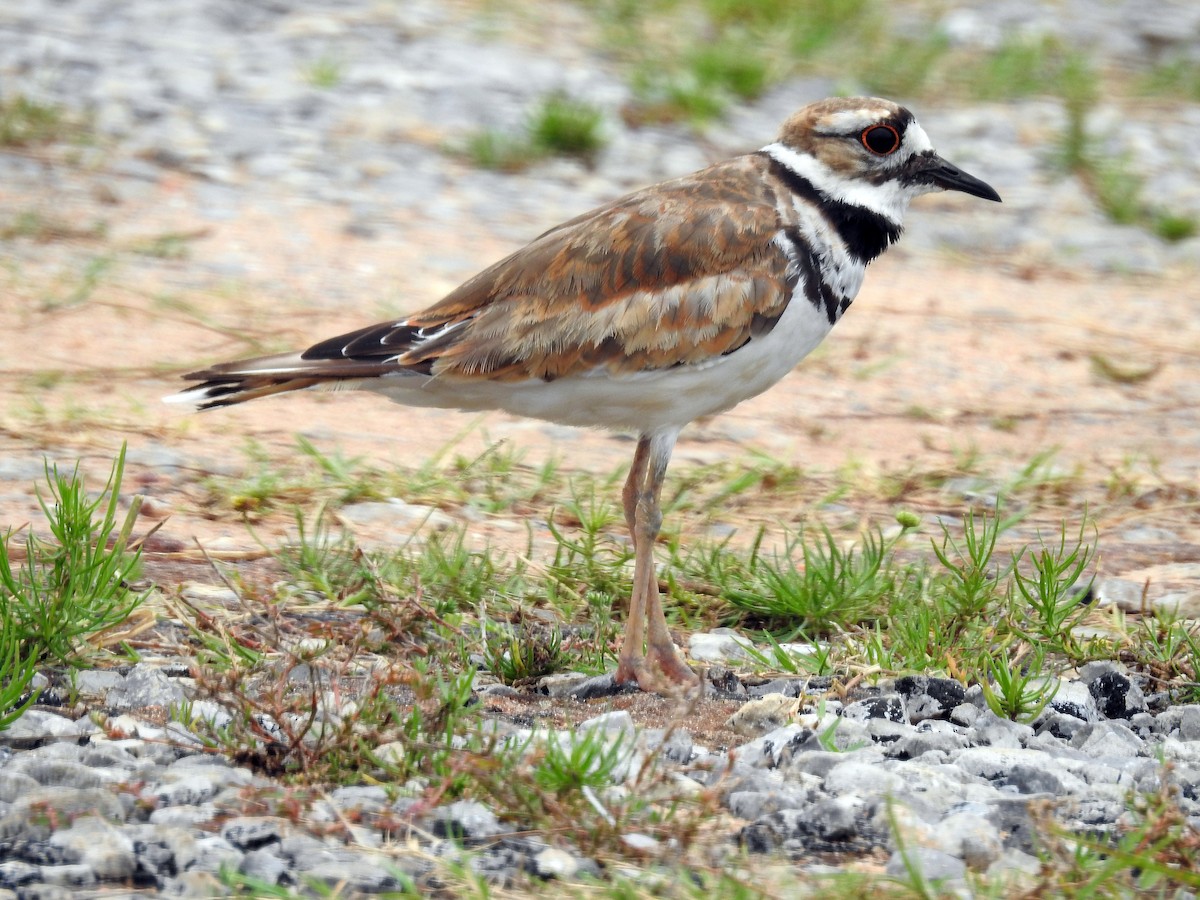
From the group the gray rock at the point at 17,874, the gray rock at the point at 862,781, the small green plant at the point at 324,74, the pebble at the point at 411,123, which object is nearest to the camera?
the gray rock at the point at 17,874

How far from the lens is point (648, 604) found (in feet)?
13.3

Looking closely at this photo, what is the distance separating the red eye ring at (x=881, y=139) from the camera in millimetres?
4441

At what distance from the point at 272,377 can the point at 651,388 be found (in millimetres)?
950

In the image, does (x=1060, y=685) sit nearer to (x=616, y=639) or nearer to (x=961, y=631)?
(x=961, y=631)

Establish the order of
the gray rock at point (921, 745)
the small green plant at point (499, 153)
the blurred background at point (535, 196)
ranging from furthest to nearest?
the small green plant at point (499, 153) → the blurred background at point (535, 196) → the gray rock at point (921, 745)

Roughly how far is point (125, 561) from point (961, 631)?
6.93 ft

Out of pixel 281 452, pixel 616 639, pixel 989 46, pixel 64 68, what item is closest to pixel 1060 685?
pixel 616 639

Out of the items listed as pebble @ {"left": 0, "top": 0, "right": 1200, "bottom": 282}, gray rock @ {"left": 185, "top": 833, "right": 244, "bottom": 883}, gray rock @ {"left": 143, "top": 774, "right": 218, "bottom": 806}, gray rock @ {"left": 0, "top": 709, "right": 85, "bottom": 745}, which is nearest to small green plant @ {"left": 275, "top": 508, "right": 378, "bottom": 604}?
gray rock @ {"left": 0, "top": 709, "right": 85, "bottom": 745}

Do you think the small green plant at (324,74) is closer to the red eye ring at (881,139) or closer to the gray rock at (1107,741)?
the red eye ring at (881,139)

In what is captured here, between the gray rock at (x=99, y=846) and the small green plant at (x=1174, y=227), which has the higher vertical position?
the small green plant at (x=1174, y=227)

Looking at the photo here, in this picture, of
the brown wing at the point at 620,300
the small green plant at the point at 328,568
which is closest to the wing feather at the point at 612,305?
the brown wing at the point at 620,300

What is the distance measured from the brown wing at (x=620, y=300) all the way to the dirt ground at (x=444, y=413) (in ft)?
3.11

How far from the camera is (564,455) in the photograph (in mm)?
5711

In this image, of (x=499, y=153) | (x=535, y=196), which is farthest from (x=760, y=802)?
(x=499, y=153)
